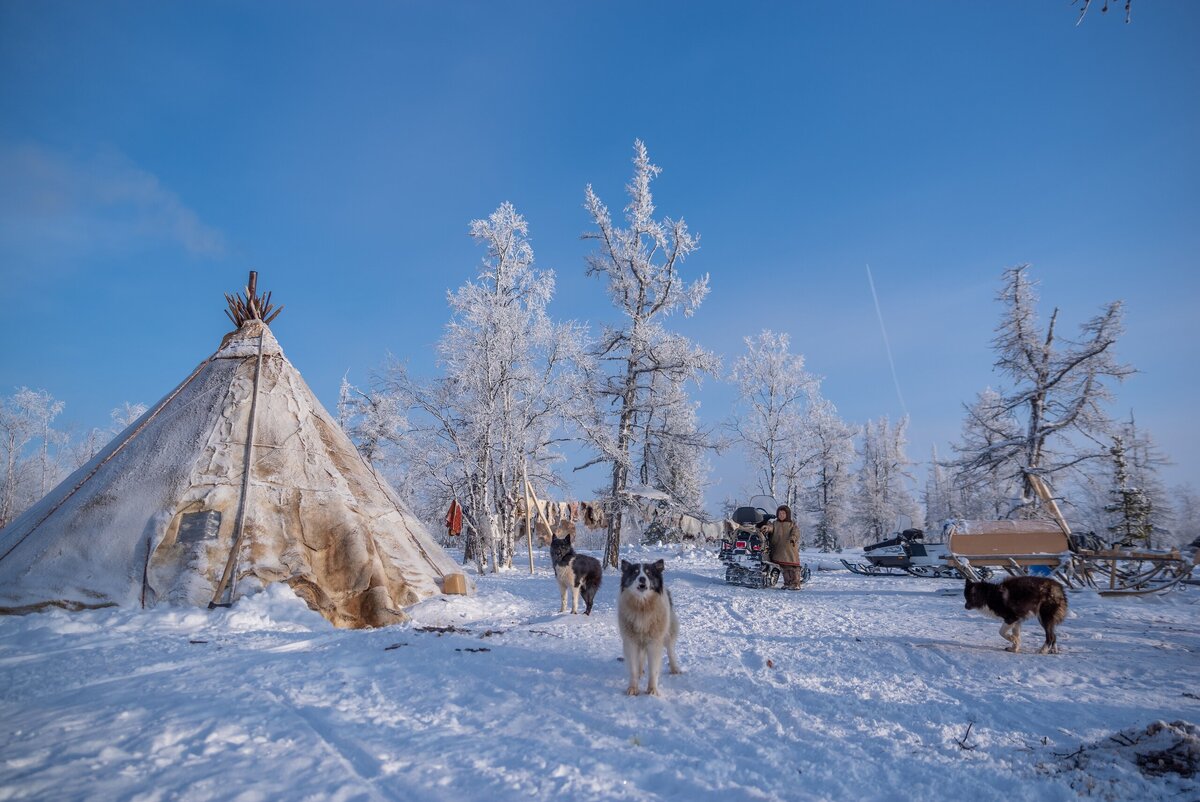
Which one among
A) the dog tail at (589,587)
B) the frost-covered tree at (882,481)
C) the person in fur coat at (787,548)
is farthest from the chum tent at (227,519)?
the frost-covered tree at (882,481)

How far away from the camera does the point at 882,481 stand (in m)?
51.8

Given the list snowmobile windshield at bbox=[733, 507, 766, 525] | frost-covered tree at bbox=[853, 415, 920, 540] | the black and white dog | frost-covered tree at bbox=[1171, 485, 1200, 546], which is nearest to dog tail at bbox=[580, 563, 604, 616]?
the black and white dog

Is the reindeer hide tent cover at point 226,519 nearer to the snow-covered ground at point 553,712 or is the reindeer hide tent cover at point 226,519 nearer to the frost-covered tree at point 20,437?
the snow-covered ground at point 553,712

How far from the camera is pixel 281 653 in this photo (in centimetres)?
661

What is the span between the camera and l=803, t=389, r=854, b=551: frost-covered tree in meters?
39.0

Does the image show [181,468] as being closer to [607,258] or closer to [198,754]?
→ [198,754]

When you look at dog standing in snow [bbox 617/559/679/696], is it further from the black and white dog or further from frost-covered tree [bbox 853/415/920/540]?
frost-covered tree [bbox 853/415/920/540]

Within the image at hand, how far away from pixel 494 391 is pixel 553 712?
1492 cm

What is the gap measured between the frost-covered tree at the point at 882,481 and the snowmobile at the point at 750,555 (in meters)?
34.4

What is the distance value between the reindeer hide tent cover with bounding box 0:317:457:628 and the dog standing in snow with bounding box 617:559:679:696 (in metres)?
5.04

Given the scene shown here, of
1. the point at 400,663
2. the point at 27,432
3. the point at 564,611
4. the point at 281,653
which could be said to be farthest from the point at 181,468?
the point at 27,432

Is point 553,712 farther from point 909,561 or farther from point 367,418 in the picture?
point 367,418

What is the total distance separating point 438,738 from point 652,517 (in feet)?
68.5

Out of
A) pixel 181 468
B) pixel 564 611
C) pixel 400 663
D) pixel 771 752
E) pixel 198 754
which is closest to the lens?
pixel 198 754
